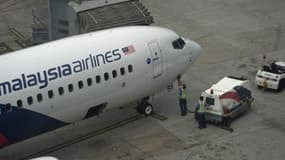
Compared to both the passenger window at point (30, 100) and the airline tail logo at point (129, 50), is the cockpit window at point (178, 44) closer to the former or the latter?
the airline tail logo at point (129, 50)

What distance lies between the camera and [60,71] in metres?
23.0

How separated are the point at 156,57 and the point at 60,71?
4548 millimetres

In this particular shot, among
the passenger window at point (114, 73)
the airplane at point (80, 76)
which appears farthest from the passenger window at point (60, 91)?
the passenger window at point (114, 73)

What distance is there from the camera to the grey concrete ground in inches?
961

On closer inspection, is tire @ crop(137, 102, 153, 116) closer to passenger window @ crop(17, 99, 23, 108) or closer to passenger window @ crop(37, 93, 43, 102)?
passenger window @ crop(37, 93, 43, 102)

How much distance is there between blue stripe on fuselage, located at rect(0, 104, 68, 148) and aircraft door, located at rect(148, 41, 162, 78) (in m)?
4.75

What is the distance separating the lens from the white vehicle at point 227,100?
25.9m

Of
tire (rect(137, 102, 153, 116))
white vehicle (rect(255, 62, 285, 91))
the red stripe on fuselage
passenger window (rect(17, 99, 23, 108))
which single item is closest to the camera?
passenger window (rect(17, 99, 23, 108))

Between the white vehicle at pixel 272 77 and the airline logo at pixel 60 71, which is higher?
the airline logo at pixel 60 71

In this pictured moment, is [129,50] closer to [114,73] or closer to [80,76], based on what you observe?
[114,73]

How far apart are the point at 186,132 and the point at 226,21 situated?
14.0 m

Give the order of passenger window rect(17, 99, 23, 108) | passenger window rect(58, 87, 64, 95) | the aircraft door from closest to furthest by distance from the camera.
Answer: passenger window rect(17, 99, 23, 108)
passenger window rect(58, 87, 64, 95)
the aircraft door

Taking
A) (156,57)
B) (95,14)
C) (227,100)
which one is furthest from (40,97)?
(95,14)

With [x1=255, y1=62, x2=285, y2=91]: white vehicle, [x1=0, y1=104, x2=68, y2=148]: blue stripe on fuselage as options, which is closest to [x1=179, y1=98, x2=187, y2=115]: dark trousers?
[x1=255, y1=62, x2=285, y2=91]: white vehicle
